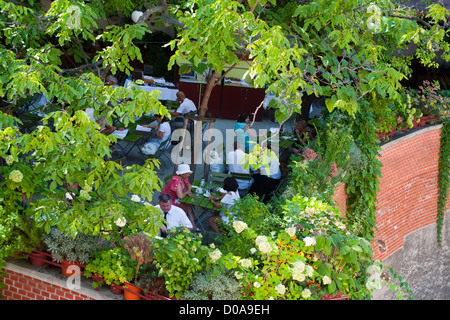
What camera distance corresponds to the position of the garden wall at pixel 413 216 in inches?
389

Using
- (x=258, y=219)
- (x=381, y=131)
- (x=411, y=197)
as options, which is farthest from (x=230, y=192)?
(x=411, y=197)

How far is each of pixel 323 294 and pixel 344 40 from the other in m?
3.00

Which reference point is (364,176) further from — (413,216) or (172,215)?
(413,216)

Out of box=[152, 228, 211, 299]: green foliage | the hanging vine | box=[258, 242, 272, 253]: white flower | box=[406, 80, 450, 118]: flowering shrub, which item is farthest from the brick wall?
box=[406, 80, 450, 118]: flowering shrub

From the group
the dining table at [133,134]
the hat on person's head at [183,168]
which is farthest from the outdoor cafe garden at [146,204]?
the dining table at [133,134]

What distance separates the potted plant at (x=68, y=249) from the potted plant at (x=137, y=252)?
0.37m

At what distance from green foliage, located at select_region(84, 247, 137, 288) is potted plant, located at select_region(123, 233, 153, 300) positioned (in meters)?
0.07

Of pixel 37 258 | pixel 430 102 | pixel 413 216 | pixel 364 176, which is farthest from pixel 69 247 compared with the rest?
pixel 413 216

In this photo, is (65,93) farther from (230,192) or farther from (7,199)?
(230,192)

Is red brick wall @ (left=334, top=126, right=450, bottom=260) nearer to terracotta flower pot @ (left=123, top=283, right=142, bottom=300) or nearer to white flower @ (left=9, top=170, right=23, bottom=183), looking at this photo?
terracotta flower pot @ (left=123, top=283, right=142, bottom=300)

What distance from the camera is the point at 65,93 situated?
16.4ft

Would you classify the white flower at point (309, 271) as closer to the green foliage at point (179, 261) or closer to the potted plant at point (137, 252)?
the green foliage at point (179, 261)

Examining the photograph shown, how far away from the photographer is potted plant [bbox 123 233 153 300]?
4.73m

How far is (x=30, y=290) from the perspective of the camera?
505cm
